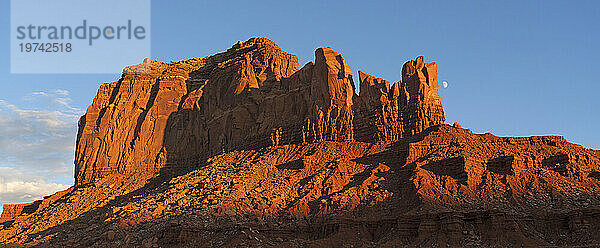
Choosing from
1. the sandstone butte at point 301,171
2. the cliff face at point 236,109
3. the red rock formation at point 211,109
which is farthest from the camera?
the red rock formation at point 211,109

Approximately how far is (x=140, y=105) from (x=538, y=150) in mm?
68925

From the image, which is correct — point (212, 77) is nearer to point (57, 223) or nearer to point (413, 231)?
point (57, 223)

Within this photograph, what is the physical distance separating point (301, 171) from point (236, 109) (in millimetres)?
24542

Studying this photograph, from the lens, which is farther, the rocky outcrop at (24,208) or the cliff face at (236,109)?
the rocky outcrop at (24,208)

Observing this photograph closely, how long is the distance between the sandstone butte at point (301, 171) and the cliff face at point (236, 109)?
0.20 m

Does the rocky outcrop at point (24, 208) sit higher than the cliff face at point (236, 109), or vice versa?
the cliff face at point (236, 109)

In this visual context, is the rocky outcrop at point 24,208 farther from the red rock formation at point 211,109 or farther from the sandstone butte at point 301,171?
the red rock formation at point 211,109

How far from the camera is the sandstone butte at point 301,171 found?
6347cm

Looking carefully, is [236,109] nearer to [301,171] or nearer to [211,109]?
[211,109]

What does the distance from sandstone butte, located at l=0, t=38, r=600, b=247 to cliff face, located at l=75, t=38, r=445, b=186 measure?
0.66 feet

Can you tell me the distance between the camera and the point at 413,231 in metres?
62.1

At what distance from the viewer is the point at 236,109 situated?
100 meters

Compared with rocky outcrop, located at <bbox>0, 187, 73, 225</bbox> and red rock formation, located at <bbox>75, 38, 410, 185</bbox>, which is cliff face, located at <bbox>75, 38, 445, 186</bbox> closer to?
red rock formation, located at <bbox>75, 38, 410, 185</bbox>

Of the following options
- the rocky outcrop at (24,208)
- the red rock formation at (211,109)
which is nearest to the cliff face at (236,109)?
the red rock formation at (211,109)
